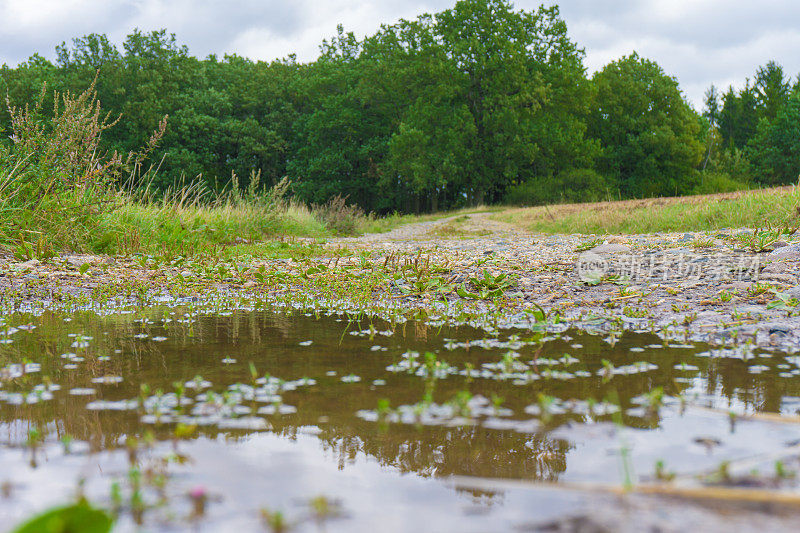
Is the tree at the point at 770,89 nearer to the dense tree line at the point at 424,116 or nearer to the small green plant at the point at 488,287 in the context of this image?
the dense tree line at the point at 424,116

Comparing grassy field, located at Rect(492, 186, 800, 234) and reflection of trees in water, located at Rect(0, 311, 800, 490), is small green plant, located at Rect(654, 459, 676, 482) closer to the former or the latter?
reflection of trees in water, located at Rect(0, 311, 800, 490)

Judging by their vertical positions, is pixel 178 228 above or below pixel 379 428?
above

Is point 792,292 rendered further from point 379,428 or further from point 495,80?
point 495,80

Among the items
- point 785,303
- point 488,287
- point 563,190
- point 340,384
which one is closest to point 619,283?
point 488,287

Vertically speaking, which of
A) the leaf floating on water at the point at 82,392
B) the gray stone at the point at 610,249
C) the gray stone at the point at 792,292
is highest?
the gray stone at the point at 610,249

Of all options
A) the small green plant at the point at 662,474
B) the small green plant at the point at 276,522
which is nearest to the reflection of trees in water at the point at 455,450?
the small green plant at the point at 662,474

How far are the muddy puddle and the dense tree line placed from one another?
2773 cm

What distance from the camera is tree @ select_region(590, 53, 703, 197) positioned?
125 feet

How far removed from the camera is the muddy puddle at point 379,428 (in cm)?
127

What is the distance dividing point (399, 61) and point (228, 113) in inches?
560

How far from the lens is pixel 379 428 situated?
70.9 inches

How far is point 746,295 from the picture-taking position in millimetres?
3938

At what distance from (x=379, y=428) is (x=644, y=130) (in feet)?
138

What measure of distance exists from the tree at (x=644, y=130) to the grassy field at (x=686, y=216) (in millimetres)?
23668
